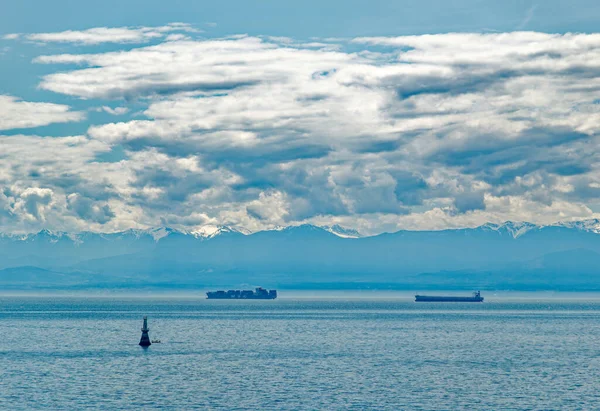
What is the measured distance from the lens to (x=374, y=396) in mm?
82125

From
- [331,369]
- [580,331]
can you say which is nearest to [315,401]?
[331,369]

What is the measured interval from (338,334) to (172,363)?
60.1 meters

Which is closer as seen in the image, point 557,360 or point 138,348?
point 557,360

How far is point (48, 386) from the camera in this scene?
88500mm

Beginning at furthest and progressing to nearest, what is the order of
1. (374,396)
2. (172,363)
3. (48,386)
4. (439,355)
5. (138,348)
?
(138,348) → (439,355) → (172,363) → (48,386) → (374,396)

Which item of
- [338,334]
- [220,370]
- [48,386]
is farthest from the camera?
[338,334]

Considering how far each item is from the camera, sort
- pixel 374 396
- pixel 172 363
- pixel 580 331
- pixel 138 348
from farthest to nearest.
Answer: pixel 580 331 → pixel 138 348 → pixel 172 363 → pixel 374 396

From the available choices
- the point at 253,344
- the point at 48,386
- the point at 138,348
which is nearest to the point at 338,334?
the point at 253,344

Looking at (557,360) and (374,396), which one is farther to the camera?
(557,360)

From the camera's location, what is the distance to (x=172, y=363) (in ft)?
365

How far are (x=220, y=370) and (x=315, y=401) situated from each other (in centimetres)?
2560

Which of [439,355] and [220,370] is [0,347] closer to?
[220,370]

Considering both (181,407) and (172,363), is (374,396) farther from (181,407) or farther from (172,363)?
(172,363)

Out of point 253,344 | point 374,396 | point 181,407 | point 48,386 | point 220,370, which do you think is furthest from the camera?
point 253,344
